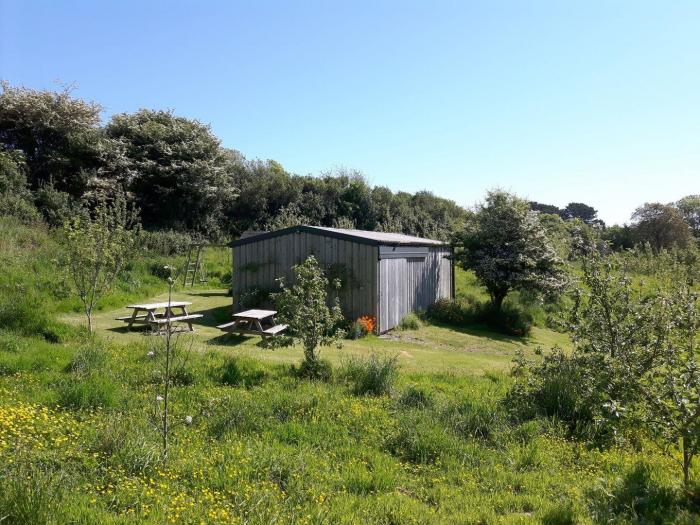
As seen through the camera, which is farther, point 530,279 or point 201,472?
point 530,279

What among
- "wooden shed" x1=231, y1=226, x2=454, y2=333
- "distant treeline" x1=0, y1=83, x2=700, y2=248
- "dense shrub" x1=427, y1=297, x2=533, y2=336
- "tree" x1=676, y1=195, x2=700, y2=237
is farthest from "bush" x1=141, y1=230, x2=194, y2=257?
"tree" x1=676, y1=195, x2=700, y2=237

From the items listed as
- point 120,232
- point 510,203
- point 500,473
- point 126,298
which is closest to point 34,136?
point 126,298

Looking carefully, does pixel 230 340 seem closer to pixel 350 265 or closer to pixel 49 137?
pixel 350 265

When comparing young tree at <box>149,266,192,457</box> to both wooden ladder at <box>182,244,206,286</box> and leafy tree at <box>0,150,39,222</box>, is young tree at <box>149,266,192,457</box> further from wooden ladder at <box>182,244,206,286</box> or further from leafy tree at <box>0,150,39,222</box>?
leafy tree at <box>0,150,39,222</box>

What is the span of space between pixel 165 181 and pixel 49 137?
5.82m

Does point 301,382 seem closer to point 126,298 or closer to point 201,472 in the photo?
point 201,472

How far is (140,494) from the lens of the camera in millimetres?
3959

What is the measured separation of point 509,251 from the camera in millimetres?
18422

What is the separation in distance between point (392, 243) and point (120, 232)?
7.83m

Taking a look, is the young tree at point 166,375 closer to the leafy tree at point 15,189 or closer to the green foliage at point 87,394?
the green foliage at point 87,394

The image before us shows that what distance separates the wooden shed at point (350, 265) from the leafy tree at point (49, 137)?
12.9 metres

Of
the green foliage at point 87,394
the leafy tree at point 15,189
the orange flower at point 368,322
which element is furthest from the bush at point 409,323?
the leafy tree at point 15,189

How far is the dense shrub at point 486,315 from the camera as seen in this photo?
17609 millimetres

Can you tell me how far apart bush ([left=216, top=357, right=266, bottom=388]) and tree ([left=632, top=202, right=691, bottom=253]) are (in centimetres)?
3981
